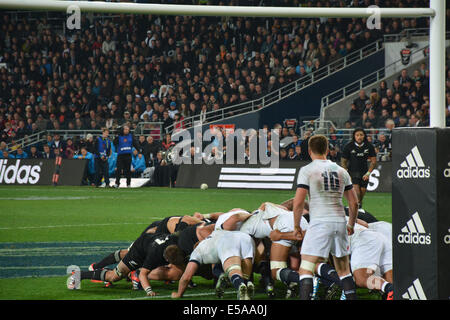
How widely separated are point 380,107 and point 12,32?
2047 cm

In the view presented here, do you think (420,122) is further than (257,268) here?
Yes

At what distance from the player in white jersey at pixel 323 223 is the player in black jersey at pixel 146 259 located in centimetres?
170

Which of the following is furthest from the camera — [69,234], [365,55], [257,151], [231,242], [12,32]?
[12,32]

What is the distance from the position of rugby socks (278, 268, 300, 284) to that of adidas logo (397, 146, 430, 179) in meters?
1.84

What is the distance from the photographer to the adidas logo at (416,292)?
19.8 feet

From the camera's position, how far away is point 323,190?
691 centimetres

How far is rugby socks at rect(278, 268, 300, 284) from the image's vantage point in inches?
295

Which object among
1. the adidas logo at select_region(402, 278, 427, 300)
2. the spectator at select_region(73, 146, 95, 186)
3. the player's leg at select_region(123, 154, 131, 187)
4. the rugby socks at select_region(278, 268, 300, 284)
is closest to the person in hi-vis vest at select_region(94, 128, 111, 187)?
the spectator at select_region(73, 146, 95, 186)

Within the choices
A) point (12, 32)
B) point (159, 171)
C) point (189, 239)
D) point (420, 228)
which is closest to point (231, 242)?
point (189, 239)

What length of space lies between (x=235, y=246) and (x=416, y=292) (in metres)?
2.13

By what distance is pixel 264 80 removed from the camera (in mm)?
29859

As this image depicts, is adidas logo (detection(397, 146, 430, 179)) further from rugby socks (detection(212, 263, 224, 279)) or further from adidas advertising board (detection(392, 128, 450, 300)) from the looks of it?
rugby socks (detection(212, 263, 224, 279))

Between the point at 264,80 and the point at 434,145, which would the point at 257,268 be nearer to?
the point at 434,145

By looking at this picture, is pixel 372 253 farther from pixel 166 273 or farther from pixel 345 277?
pixel 166 273
